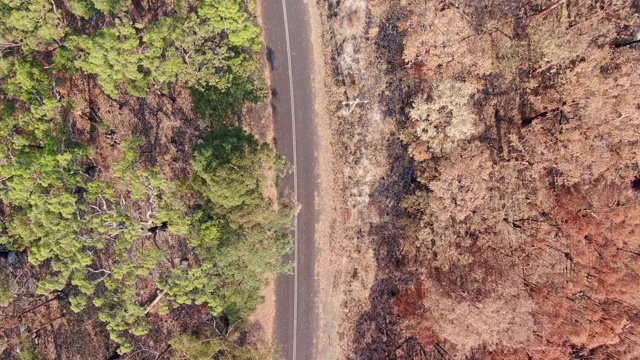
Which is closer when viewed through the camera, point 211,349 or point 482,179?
point 211,349

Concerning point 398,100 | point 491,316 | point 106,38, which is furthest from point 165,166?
point 491,316

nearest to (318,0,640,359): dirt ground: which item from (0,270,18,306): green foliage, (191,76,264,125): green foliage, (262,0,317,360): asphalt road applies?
(262,0,317,360): asphalt road

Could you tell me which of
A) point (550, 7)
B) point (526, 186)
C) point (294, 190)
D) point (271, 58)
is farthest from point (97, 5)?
point (550, 7)

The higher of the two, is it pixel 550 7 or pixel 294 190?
pixel 550 7

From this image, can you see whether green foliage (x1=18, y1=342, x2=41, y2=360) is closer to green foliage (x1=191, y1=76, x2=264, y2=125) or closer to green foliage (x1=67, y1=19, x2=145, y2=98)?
green foliage (x1=67, y1=19, x2=145, y2=98)

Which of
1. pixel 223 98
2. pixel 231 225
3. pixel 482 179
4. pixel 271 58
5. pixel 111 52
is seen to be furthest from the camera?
pixel 271 58

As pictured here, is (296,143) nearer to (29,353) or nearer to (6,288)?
(6,288)
